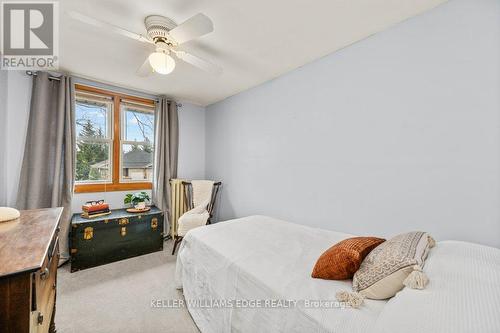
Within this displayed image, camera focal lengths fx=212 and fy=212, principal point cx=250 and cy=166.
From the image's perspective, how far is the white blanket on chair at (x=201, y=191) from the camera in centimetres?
334

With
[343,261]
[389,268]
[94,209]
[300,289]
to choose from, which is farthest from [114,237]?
[389,268]

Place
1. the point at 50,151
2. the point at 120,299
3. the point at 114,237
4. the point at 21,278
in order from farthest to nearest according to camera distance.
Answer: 1. the point at 114,237
2. the point at 50,151
3. the point at 120,299
4. the point at 21,278

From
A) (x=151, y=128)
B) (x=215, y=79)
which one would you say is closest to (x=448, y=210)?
(x=215, y=79)

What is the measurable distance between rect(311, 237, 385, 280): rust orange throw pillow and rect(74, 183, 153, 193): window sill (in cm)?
312

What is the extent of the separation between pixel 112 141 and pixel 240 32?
259cm

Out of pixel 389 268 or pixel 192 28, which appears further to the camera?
pixel 192 28

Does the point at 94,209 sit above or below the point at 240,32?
below

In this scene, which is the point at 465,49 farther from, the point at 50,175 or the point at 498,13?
the point at 50,175

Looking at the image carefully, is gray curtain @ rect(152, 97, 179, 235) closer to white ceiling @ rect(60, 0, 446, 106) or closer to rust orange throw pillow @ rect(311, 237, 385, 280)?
white ceiling @ rect(60, 0, 446, 106)

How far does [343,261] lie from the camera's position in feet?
3.89

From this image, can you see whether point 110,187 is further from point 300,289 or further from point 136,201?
point 300,289

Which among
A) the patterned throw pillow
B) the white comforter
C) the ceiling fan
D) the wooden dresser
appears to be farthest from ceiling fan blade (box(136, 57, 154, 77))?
the white comforter

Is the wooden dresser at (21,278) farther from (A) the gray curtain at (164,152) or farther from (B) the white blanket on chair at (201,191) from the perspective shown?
(A) the gray curtain at (164,152)

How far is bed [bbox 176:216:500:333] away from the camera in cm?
74
